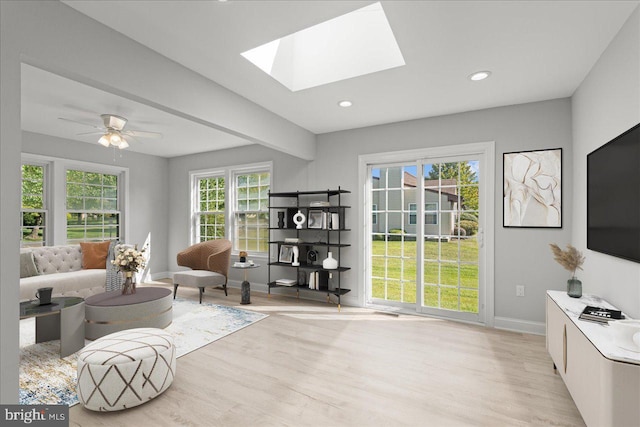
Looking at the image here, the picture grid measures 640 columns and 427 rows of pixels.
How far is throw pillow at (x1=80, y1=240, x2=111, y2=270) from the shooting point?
481cm

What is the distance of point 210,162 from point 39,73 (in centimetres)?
340

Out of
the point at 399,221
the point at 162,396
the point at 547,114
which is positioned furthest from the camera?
the point at 399,221

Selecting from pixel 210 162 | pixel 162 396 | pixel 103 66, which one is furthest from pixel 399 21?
pixel 210 162

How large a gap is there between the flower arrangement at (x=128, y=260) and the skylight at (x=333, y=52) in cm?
257

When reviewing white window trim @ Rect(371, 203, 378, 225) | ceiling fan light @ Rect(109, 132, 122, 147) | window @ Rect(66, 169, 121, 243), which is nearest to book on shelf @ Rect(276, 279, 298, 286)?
white window trim @ Rect(371, 203, 378, 225)

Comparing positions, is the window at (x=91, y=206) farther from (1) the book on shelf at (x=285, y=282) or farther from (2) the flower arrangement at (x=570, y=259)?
(2) the flower arrangement at (x=570, y=259)

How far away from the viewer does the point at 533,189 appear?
3.43 metres

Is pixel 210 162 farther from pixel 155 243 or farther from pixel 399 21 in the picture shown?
pixel 399 21

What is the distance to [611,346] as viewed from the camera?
1.56 m

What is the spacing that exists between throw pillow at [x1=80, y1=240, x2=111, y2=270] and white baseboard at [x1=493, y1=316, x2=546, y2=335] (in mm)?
5762

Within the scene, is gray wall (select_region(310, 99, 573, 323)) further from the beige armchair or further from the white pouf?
the white pouf

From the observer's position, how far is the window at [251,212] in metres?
5.59

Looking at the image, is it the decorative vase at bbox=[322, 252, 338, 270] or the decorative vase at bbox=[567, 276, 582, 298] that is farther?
the decorative vase at bbox=[322, 252, 338, 270]

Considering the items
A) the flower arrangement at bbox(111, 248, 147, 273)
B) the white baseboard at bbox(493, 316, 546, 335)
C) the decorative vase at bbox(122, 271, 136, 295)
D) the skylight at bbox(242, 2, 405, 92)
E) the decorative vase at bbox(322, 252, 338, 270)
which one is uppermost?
the skylight at bbox(242, 2, 405, 92)
